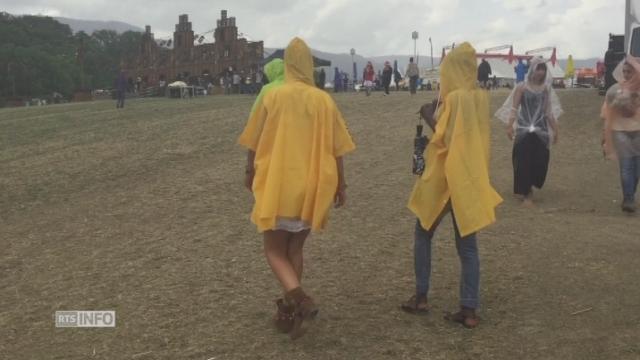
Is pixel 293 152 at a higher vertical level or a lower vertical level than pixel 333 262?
higher

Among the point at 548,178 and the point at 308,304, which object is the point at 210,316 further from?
the point at 548,178

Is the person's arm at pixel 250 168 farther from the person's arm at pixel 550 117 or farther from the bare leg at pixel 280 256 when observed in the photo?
the person's arm at pixel 550 117

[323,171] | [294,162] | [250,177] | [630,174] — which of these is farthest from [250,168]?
[630,174]

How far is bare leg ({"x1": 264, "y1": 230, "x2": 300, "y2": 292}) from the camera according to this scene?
4141 mm

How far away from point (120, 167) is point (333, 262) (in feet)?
22.2

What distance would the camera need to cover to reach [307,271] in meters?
5.62

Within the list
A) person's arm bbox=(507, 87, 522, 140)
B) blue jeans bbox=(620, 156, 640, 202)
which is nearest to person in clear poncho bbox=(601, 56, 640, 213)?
blue jeans bbox=(620, 156, 640, 202)

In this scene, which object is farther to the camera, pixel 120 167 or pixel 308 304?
pixel 120 167

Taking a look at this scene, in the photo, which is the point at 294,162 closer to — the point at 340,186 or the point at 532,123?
the point at 340,186

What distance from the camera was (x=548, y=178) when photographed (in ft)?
32.4

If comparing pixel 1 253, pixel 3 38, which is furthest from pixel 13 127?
pixel 3 38

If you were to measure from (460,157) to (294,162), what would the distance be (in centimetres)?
101

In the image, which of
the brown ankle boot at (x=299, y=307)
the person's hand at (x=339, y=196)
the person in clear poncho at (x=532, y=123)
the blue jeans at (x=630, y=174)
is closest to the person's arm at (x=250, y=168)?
the person's hand at (x=339, y=196)

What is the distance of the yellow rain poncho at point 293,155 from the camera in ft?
13.4
